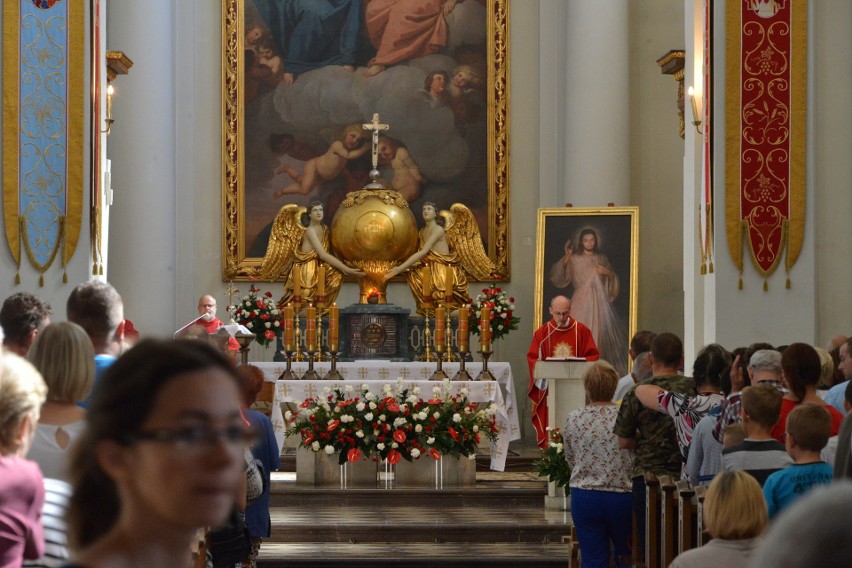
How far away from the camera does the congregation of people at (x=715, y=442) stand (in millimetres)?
4055

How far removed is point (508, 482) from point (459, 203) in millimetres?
5661

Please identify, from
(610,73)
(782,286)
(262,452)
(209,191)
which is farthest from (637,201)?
(262,452)

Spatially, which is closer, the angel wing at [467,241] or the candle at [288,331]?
the candle at [288,331]

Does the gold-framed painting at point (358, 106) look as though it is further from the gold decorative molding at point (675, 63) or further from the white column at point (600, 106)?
the gold decorative molding at point (675, 63)

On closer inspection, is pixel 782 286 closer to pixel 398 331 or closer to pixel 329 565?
pixel 329 565

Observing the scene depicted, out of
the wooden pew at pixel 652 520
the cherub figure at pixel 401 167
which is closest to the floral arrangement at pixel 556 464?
the wooden pew at pixel 652 520

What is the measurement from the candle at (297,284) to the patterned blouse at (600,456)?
7338 mm

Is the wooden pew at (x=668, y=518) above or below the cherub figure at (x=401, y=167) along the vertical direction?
below

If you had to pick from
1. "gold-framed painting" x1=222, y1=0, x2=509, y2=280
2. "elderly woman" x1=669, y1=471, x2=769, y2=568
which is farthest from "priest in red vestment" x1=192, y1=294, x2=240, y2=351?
"elderly woman" x1=669, y1=471, x2=769, y2=568

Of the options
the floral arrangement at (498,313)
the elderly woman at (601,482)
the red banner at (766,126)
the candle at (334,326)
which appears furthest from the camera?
the floral arrangement at (498,313)

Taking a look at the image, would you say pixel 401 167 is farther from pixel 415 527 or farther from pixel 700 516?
pixel 700 516

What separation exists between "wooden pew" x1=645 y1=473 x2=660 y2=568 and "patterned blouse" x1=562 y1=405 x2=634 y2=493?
1.90 ft

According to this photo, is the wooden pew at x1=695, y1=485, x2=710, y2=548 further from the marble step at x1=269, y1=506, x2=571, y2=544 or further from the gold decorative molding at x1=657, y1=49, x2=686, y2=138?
the gold decorative molding at x1=657, y1=49, x2=686, y2=138

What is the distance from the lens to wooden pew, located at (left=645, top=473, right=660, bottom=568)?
6.62 m
